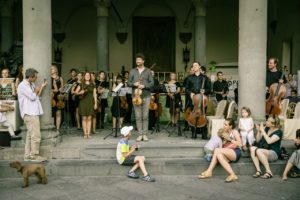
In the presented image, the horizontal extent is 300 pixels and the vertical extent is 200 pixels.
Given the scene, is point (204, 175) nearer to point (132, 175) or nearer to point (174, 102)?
point (132, 175)

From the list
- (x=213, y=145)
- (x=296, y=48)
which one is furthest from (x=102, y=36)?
(x=213, y=145)

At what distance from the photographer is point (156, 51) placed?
864 inches

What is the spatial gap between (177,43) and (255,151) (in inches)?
559

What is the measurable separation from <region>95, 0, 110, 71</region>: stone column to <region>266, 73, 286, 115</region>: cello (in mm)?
9603

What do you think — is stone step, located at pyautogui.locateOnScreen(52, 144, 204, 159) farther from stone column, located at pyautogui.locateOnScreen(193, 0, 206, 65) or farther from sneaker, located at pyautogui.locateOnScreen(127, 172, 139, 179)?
stone column, located at pyautogui.locateOnScreen(193, 0, 206, 65)

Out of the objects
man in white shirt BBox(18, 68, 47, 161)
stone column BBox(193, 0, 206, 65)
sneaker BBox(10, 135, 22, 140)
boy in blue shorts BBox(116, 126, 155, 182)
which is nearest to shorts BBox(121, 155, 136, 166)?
boy in blue shorts BBox(116, 126, 155, 182)

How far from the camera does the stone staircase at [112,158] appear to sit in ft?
28.1

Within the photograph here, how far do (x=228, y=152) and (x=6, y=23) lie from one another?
1477 cm

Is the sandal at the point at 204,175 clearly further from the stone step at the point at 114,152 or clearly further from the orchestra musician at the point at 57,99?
the orchestra musician at the point at 57,99

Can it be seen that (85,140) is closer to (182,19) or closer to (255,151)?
(255,151)

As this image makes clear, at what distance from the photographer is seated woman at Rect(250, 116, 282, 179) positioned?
8.35 m

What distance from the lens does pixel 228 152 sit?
8406mm

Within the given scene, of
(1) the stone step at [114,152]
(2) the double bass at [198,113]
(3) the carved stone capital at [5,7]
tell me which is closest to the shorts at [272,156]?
(1) the stone step at [114,152]

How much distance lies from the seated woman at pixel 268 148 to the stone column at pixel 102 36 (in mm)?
10712
